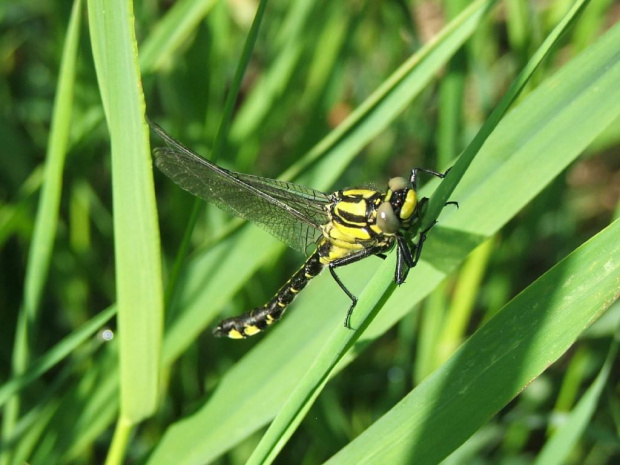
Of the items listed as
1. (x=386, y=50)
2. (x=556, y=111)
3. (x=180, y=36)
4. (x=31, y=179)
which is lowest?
(x=556, y=111)

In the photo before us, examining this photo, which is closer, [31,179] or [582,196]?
[31,179]

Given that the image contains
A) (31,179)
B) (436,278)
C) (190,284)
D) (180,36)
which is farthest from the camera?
(31,179)

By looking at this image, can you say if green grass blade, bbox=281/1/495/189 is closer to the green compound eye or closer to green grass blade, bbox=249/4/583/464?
the green compound eye

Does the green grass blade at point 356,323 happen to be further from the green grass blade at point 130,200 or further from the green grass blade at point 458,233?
the green grass blade at point 130,200

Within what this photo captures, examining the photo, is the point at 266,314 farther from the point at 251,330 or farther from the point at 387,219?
the point at 387,219

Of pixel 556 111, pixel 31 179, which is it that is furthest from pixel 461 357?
pixel 31 179

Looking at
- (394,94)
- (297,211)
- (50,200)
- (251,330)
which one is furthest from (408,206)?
(50,200)

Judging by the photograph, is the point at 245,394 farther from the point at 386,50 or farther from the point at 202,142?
the point at 386,50

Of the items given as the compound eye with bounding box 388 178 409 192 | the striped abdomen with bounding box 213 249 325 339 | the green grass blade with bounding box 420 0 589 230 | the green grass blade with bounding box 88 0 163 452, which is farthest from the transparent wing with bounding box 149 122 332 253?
the green grass blade with bounding box 420 0 589 230
